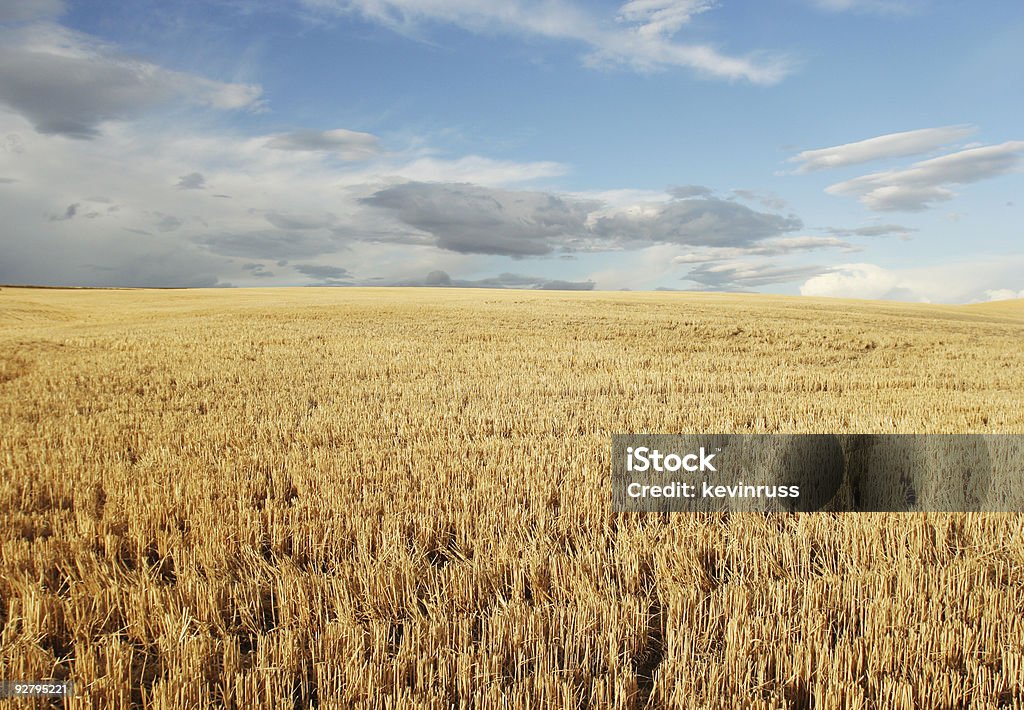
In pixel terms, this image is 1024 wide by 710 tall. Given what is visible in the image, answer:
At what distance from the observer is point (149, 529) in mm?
5480

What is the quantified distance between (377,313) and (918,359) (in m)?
25.2

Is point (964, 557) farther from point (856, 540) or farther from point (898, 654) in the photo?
point (898, 654)

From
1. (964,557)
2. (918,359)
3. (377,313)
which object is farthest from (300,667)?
(377,313)
